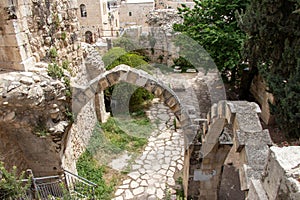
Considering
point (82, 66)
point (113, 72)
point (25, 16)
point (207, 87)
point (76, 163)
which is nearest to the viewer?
point (25, 16)

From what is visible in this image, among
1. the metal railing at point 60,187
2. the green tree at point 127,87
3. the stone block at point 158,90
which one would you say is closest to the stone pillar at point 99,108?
the green tree at point 127,87

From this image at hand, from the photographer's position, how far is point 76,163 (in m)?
7.39

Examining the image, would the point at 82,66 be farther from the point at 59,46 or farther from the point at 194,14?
the point at 194,14

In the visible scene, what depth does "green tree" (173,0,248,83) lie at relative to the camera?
8.95 m

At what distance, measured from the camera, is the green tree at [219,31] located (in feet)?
29.3

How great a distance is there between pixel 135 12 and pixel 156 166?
839 inches

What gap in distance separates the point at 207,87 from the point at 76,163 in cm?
798

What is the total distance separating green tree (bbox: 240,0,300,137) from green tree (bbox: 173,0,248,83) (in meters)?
1.18

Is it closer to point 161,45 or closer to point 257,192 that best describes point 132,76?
point 257,192

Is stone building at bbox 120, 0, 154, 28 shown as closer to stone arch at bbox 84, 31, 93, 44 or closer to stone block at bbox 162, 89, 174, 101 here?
stone arch at bbox 84, 31, 93, 44

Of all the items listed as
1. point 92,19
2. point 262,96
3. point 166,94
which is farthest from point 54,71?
point 92,19

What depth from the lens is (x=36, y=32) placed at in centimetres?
544

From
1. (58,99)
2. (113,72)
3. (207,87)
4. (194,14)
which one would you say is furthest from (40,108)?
(207,87)

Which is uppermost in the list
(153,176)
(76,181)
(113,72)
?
(113,72)
